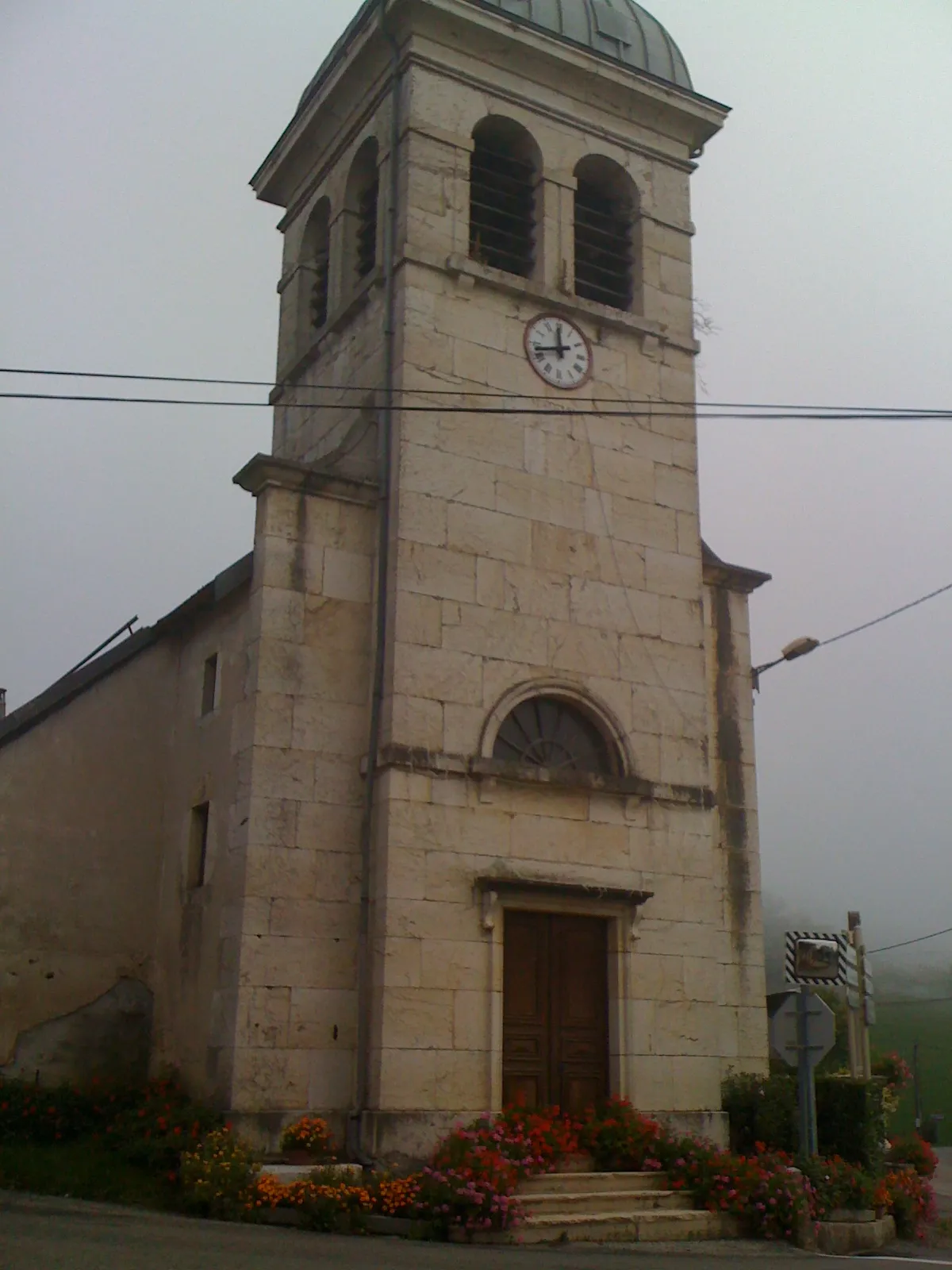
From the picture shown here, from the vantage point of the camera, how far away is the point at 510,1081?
13609 millimetres

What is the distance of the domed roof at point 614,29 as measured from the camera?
17.5 metres

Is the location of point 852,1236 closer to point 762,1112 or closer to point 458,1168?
point 762,1112

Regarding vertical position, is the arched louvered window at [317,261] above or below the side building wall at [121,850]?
above

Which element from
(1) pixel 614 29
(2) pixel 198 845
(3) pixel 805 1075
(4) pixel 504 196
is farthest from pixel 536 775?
(1) pixel 614 29

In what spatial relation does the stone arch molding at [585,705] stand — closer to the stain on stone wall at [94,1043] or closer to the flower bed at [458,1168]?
the flower bed at [458,1168]

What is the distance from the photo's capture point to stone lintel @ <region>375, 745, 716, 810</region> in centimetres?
1380

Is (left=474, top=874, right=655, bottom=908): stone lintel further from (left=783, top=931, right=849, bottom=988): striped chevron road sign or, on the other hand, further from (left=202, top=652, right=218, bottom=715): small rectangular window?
(left=202, top=652, right=218, bottom=715): small rectangular window

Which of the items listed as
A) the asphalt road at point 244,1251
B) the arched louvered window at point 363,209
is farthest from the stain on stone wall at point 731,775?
the arched louvered window at point 363,209

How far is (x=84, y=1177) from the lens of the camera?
12164 millimetres

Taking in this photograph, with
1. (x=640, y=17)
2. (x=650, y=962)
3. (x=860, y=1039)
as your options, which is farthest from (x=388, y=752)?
(x=640, y=17)

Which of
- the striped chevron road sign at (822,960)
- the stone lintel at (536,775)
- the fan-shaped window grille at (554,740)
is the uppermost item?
the fan-shaped window grille at (554,740)

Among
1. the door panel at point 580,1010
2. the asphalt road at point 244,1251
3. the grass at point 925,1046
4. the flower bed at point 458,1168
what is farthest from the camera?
the grass at point 925,1046

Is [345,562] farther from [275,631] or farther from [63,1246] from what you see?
[63,1246]

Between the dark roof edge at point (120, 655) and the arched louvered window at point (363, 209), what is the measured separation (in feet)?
15.3
